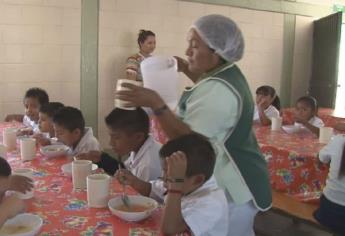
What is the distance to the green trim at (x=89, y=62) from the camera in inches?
177

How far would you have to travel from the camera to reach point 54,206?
4.75 ft

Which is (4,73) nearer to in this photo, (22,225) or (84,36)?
(84,36)

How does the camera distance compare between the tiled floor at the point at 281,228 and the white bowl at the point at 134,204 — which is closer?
the white bowl at the point at 134,204

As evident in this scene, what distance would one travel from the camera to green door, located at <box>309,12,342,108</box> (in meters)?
6.07

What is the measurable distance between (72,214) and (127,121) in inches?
25.7

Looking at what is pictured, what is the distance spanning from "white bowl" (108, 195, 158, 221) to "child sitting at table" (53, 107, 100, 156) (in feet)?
3.12

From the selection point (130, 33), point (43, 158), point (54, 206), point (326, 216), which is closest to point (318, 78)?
point (130, 33)

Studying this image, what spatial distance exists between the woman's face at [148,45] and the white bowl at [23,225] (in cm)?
348

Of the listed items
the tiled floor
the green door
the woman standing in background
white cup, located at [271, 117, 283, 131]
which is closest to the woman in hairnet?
the tiled floor

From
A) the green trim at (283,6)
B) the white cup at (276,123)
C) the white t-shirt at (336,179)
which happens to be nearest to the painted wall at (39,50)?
the green trim at (283,6)

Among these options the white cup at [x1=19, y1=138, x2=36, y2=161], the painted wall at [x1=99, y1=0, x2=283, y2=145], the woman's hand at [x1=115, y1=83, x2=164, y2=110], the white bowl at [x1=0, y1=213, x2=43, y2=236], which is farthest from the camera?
the painted wall at [x1=99, y1=0, x2=283, y2=145]

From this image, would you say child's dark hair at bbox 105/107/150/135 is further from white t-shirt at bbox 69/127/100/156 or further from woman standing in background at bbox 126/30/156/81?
woman standing in background at bbox 126/30/156/81

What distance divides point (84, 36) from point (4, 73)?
0.94m

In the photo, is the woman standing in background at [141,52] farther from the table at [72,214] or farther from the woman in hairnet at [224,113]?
the woman in hairnet at [224,113]
